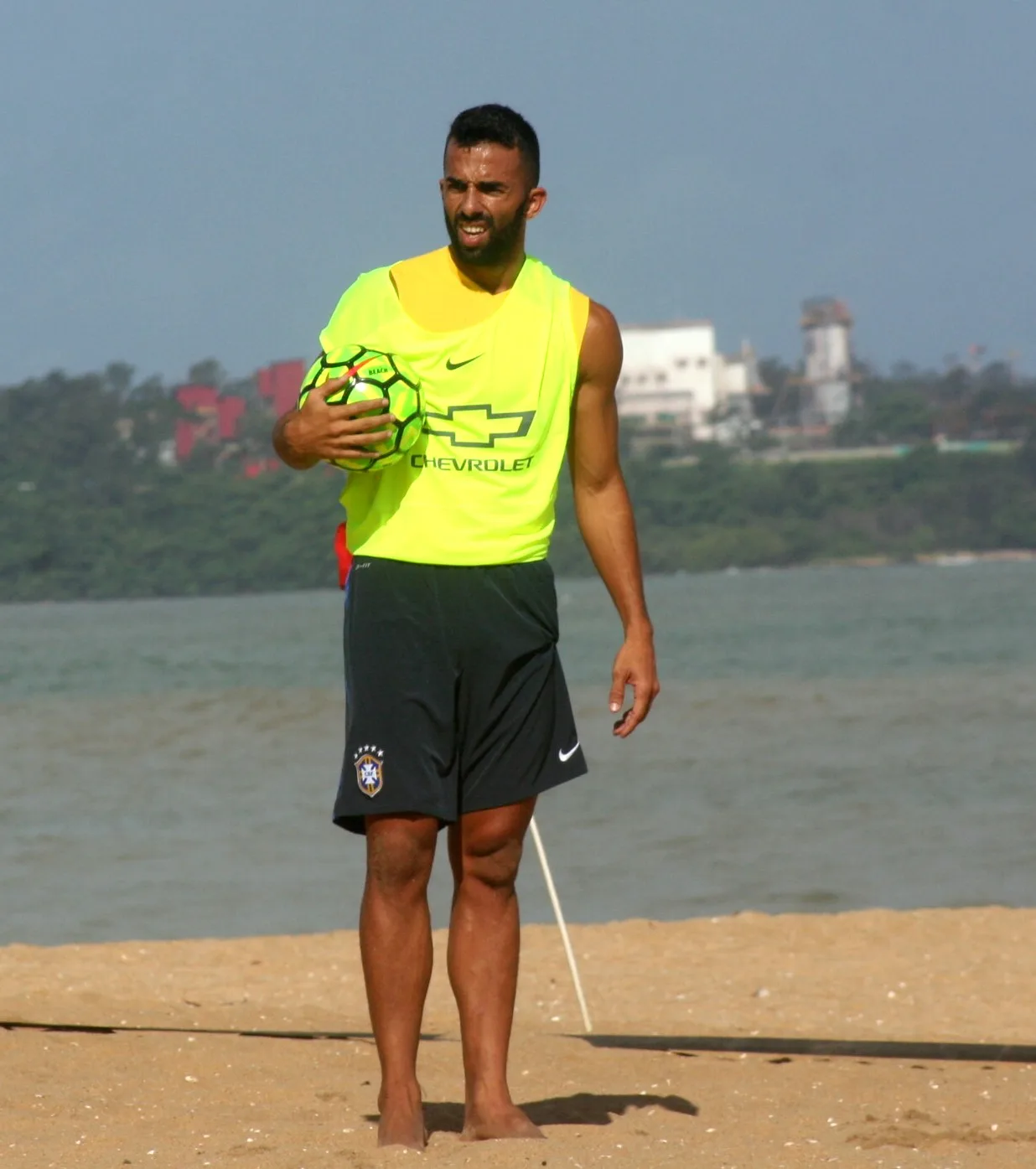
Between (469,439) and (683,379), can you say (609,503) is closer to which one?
(469,439)

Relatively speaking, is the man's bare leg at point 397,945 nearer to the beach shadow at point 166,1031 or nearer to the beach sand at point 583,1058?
the beach sand at point 583,1058

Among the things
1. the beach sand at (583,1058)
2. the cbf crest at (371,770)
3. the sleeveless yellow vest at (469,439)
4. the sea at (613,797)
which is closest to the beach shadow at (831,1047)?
the beach sand at (583,1058)

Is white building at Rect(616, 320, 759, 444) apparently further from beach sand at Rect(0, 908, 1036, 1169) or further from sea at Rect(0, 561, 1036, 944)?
beach sand at Rect(0, 908, 1036, 1169)

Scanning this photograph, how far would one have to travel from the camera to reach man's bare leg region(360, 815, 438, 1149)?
4.36 m

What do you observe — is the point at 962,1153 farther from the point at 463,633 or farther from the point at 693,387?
the point at 693,387

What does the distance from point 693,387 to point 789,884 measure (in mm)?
136159

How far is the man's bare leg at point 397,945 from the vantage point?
172 inches

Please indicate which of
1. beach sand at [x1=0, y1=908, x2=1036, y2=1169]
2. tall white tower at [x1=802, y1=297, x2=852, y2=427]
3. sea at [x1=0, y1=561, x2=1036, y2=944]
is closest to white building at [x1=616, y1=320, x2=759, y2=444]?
tall white tower at [x1=802, y1=297, x2=852, y2=427]

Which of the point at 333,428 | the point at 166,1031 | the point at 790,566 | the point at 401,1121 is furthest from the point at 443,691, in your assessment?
the point at 790,566

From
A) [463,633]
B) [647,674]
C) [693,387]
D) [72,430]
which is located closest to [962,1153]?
[647,674]

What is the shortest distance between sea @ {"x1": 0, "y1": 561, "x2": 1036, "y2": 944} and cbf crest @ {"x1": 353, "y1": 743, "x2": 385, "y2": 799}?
6.88m

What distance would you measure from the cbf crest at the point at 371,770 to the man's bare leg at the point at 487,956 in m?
0.24

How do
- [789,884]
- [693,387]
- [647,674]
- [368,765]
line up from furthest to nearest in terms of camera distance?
[693,387], [789,884], [647,674], [368,765]

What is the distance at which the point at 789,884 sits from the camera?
1275 centimetres
